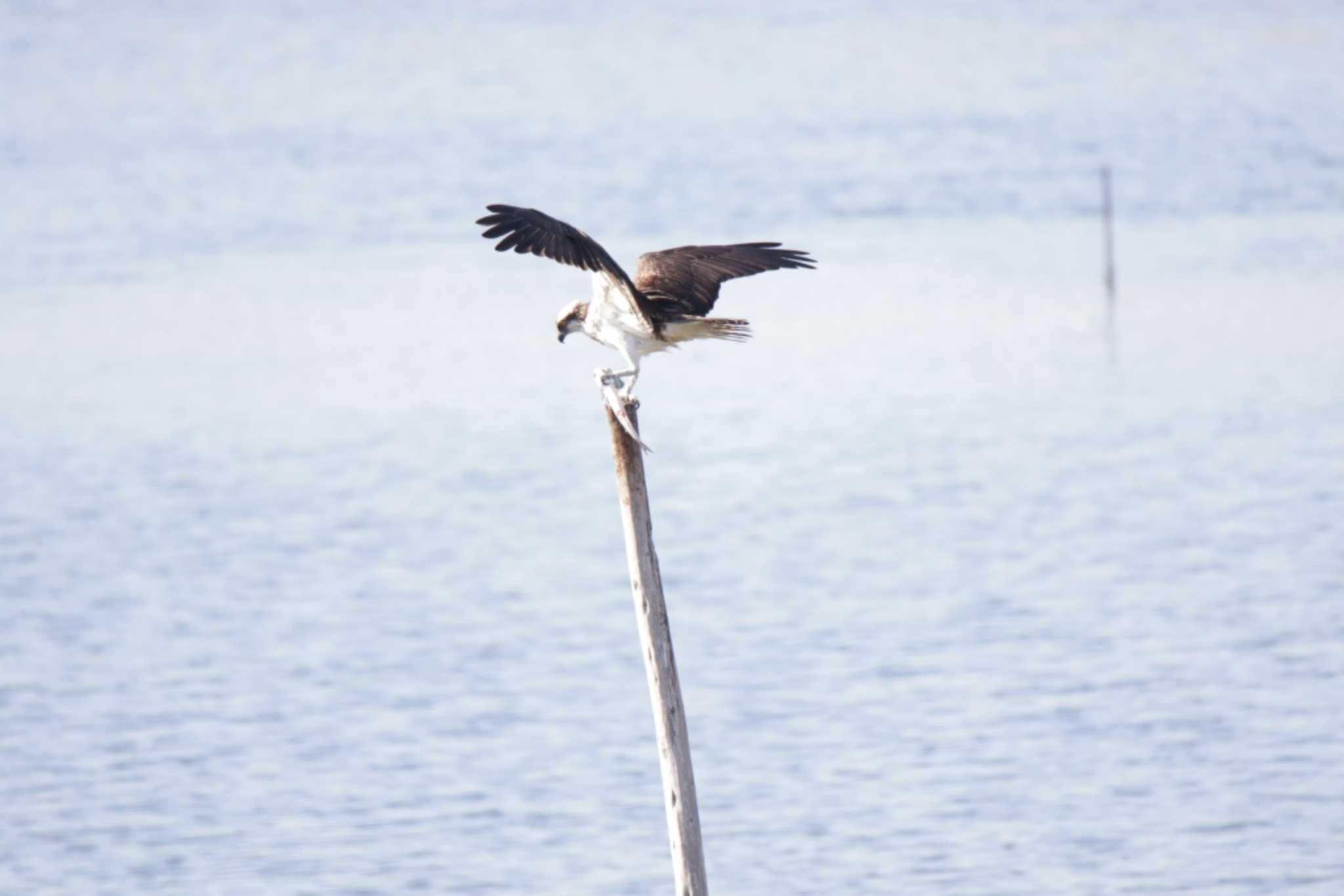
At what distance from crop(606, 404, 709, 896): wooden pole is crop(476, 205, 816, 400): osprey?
0.27m

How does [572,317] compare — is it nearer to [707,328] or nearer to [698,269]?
→ [698,269]

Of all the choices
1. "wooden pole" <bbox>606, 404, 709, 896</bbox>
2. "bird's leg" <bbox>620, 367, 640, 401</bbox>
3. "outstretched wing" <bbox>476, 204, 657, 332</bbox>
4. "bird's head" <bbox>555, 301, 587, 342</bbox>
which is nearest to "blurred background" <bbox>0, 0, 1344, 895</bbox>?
"wooden pole" <bbox>606, 404, 709, 896</bbox>

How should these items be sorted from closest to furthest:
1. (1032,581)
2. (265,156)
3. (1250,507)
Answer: (1032,581) < (1250,507) < (265,156)

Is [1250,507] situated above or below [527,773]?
above

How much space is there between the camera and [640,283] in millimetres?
7062

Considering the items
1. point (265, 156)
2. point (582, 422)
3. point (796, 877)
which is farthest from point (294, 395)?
point (265, 156)

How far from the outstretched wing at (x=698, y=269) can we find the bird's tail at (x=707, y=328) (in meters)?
0.05

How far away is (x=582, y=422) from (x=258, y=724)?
7903 millimetres

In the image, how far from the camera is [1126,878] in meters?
10.7

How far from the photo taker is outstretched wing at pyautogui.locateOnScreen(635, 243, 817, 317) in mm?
6976

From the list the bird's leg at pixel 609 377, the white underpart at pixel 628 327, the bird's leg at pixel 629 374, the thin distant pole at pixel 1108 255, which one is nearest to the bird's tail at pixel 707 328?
the white underpart at pixel 628 327

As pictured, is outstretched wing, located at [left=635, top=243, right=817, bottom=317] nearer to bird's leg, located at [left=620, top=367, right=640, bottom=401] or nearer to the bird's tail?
the bird's tail

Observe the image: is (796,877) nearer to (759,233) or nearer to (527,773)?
(527,773)

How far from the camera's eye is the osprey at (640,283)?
6652 mm
